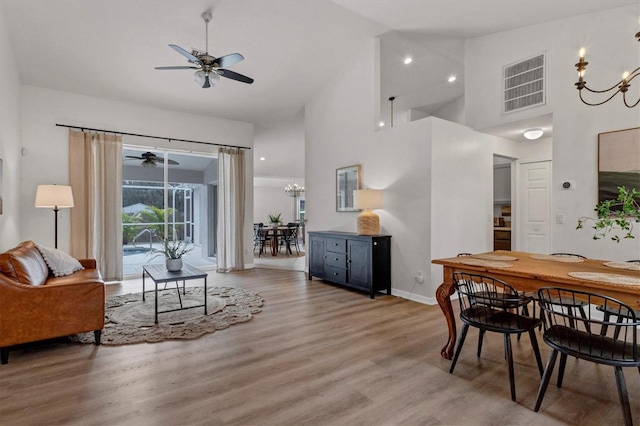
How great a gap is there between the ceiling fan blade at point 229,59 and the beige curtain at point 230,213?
3.28m

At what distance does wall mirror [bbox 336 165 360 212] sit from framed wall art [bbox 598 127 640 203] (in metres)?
3.03

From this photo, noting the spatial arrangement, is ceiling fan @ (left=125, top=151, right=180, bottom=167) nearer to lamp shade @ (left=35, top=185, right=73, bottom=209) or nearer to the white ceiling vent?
lamp shade @ (left=35, top=185, right=73, bottom=209)

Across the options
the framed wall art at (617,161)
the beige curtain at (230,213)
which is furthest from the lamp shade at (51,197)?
the framed wall art at (617,161)

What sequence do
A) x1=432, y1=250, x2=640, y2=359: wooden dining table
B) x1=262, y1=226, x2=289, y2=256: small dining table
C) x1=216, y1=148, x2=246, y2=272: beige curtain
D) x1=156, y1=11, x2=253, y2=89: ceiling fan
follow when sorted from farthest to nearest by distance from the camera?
x1=262, y1=226, x2=289, y2=256: small dining table
x1=216, y1=148, x2=246, y2=272: beige curtain
x1=156, y1=11, x2=253, y2=89: ceiling fan
x1=432, y1=250, x2=640, y2=359: wooden dining table

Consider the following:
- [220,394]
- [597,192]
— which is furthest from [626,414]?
[597,192]

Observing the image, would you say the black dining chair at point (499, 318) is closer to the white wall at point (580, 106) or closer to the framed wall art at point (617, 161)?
the white wall at point (580, 106)

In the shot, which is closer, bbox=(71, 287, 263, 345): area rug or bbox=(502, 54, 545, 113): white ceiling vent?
bbox=(71, 287, 263, 345): area rug

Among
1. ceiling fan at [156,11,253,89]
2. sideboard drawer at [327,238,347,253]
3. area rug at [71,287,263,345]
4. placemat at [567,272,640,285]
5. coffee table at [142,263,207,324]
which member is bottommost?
area rug at [71,287,263,345]

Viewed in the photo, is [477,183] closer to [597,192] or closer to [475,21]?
[597,192]

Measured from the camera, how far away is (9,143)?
3922mm

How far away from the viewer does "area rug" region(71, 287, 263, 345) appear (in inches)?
123


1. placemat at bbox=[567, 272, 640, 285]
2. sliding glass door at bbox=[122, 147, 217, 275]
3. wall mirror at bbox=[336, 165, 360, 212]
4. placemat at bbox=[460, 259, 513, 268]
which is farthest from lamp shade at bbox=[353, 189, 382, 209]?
sliding glass door at bbox=[122, 147, 217, 275]

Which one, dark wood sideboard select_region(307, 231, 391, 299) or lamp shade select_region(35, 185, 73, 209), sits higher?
lamp shade select_region(35, 185, 73, 209)

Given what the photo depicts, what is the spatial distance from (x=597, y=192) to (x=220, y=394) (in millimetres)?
4244
